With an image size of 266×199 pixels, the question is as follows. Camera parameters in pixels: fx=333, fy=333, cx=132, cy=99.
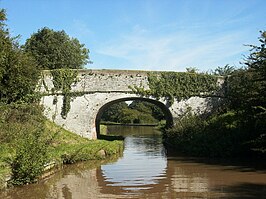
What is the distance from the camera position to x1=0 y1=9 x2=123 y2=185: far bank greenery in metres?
→ 10.6

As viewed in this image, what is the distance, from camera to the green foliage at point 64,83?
22859 millimetres

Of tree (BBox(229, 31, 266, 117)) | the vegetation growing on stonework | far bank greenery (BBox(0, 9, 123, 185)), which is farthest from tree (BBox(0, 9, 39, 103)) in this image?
tree (BBox(229, 31, 266, 117))

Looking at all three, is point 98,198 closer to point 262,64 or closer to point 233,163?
point 233,163

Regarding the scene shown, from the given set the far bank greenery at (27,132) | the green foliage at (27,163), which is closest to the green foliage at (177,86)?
the far bank greenery at (27,132)

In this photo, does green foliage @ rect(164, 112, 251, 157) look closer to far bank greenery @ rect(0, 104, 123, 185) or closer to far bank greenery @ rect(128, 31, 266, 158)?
far bank greenery @ rect(128, 31, 266, 158)

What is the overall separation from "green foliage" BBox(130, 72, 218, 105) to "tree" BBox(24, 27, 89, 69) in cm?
1472

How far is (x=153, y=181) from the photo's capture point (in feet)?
35.9

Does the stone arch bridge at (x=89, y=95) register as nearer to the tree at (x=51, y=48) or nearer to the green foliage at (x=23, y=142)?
the green foliage at (x=23, y=142)

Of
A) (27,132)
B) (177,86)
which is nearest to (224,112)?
(177,86)

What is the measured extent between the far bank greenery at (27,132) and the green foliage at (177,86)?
501 centimetres

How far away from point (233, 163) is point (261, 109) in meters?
2.68

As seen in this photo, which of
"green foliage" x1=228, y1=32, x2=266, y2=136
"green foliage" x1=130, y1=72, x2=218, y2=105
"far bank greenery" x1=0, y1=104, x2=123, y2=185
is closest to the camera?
"far bank greenery" x1=0, y1=104, x2=123, y2=185

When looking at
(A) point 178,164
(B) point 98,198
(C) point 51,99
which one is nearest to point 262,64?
(A) point 178,164

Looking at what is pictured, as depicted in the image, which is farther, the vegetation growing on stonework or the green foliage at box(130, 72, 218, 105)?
the green foliage at box(130, 72, 218, 105)
